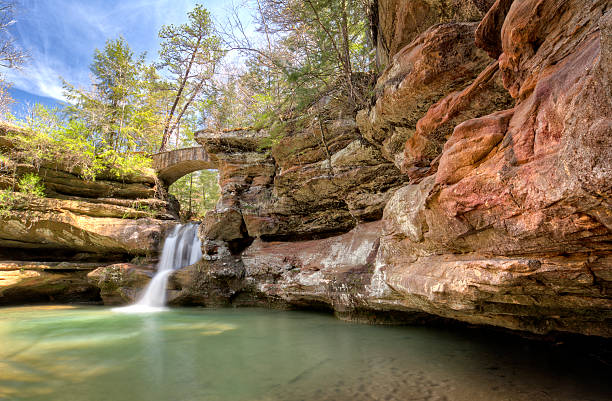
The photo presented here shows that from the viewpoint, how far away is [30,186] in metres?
11.5

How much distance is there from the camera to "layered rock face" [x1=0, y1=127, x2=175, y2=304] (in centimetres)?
1105

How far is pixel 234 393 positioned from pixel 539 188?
375cm

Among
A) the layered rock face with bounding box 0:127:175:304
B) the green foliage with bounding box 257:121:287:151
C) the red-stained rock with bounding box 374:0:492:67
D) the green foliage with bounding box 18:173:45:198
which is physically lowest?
the layered rock face with bounding box 0:127:175:304

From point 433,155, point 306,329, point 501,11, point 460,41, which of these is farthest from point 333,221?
point 501,11

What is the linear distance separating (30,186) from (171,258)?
19.6 feet

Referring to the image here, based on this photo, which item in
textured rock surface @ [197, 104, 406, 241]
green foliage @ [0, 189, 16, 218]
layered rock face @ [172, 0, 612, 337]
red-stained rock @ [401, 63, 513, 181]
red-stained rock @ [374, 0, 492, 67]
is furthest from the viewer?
green foliage @ [0, 189, 16, 218]

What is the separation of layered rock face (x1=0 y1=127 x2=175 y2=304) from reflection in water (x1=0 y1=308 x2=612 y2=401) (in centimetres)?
566

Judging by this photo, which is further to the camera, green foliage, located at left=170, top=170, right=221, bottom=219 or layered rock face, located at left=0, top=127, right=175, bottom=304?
green foliage, located at left=170, top=170, right=221, bottom=219

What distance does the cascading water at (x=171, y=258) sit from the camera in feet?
34.2

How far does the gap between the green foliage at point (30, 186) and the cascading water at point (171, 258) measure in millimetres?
4940

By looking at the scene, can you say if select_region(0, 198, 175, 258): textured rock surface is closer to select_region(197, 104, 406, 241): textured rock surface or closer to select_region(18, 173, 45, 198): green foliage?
select_region(18, 173, 45, 198): green foliage

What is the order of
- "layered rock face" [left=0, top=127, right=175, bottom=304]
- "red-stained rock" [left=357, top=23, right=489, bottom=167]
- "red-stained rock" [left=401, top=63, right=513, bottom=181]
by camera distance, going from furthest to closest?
"layered rock face" [left=0, top=127, right=175, bottom=304], "red-stained rock" [left=357, top=23, right=489, bottom=167], "red-stained rock" [left=401, top=63, right=513, bottom=181]

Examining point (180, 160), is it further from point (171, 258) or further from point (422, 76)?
point (422, 76)

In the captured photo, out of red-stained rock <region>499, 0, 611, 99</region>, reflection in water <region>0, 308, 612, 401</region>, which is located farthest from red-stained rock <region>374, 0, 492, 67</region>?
reflection in water <region>0, 308, 612, 401</region>
